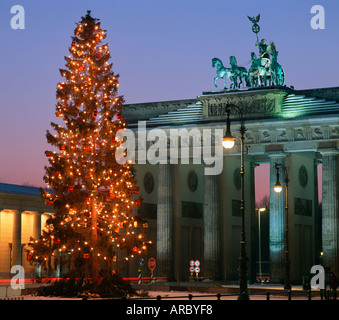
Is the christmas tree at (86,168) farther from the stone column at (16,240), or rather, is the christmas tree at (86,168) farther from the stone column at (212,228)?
the stone column at (16,240)

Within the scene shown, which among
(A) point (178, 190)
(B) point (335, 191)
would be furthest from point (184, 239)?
(B) point (335, 191)

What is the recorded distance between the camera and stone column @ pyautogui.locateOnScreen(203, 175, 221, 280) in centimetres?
9206

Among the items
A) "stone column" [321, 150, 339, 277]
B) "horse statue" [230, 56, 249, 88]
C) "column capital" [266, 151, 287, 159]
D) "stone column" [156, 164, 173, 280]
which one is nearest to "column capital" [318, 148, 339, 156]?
"stone column" [321, 150, 339, 277]

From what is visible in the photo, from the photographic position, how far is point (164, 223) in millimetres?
94250

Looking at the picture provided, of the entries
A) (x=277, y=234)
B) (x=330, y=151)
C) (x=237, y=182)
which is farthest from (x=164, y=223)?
(x=330, y=151)

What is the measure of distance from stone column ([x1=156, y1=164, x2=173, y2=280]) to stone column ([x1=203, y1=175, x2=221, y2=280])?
156 inches

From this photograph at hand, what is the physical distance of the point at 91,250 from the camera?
55.7 m

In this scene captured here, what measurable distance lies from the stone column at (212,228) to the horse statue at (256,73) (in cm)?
1039

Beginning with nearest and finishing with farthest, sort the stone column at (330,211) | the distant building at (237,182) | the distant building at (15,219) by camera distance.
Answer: the stone column at (330,211) → the distant building at (237,182) → the distant building at (15,219)

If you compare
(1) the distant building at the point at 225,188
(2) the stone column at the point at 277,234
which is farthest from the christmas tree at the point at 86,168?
(2) the stone column at the point at 277,234

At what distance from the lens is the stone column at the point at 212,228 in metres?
92.1

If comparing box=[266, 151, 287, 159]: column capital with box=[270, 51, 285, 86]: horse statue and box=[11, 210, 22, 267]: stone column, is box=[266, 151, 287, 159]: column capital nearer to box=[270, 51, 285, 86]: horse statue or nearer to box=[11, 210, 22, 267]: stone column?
box=[270, 51, 285, 86]: horse statue

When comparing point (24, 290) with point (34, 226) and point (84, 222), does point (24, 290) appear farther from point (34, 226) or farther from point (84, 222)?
point (34, 226)

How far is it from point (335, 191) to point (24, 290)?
122ft
